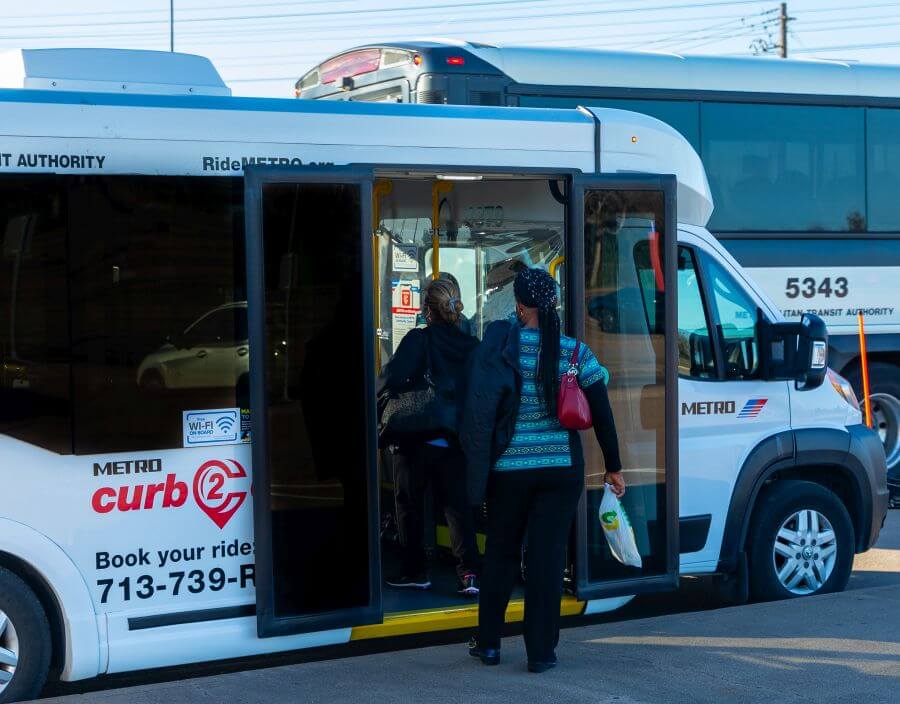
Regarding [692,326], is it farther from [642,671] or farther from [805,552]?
[642,671]

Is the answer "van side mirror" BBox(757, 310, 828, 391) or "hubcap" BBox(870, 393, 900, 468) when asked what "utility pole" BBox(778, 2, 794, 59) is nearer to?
"hubcap" BBox(870, 393, 900, 468)

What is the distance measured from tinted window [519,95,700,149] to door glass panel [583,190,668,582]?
4.74 meters

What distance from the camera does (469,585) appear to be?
6758mm

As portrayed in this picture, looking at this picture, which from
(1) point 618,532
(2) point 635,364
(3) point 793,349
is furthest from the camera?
(3) point 793,349

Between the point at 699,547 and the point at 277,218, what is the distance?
2.82 meters

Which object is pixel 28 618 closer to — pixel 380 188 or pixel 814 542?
pixel 380 188

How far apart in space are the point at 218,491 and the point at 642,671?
1.97m

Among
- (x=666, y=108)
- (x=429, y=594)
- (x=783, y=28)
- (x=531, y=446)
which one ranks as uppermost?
(x=783, y=28)

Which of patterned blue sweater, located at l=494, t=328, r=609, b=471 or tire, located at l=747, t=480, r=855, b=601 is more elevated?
patterned blue sweater, located at l=494, t=328, r=609, b=471

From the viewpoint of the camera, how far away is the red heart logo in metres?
5.50

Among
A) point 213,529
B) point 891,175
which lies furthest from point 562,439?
point 891,175

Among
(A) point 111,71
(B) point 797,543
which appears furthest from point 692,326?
(A) point 111,71

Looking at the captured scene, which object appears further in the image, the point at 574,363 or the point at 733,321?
the point at 733,321

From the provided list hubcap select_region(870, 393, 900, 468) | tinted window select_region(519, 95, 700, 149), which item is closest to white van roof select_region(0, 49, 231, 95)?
tinted window select_region(519, 95, 700, 149)
